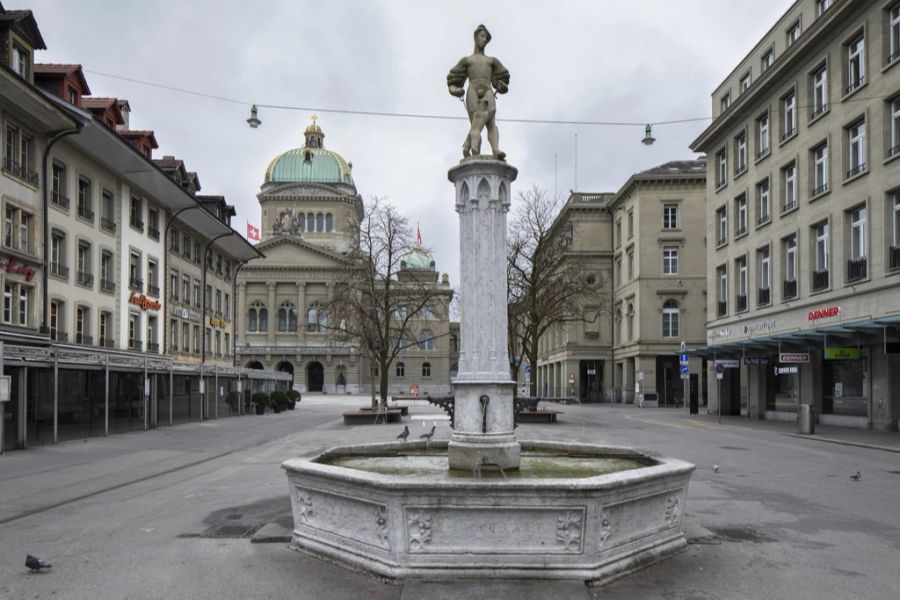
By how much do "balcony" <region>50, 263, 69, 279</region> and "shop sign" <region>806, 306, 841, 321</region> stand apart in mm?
29097

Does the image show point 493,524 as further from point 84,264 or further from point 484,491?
point 84,264

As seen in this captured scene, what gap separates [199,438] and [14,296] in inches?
305

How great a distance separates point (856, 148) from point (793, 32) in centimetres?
883

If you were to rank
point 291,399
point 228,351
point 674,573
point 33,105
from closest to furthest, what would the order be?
point 674,573
point 33,105
point 291,399
point 228,351

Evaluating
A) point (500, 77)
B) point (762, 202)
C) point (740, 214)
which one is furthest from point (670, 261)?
point (500, 77)

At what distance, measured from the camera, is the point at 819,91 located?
31.9m

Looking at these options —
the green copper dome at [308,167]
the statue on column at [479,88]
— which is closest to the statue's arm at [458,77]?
the statue on column at [479,88]

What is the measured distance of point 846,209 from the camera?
29156 mm

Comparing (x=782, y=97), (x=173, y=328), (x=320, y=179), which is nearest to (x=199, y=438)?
(x=173, y=328)

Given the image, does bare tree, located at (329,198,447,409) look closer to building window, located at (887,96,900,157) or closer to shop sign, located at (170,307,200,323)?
shop sign, located at (170,307,200,323)

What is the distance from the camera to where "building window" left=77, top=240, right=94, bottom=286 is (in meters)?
31.6

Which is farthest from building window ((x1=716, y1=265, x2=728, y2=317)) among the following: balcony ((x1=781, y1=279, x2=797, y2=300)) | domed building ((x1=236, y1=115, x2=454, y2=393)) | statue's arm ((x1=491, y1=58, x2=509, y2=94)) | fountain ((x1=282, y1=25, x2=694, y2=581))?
domed building ((x1=236, y1=115, x2=454, y2=393))

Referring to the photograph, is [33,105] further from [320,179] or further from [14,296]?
[320,179]

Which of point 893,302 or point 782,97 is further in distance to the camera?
point 782,97
